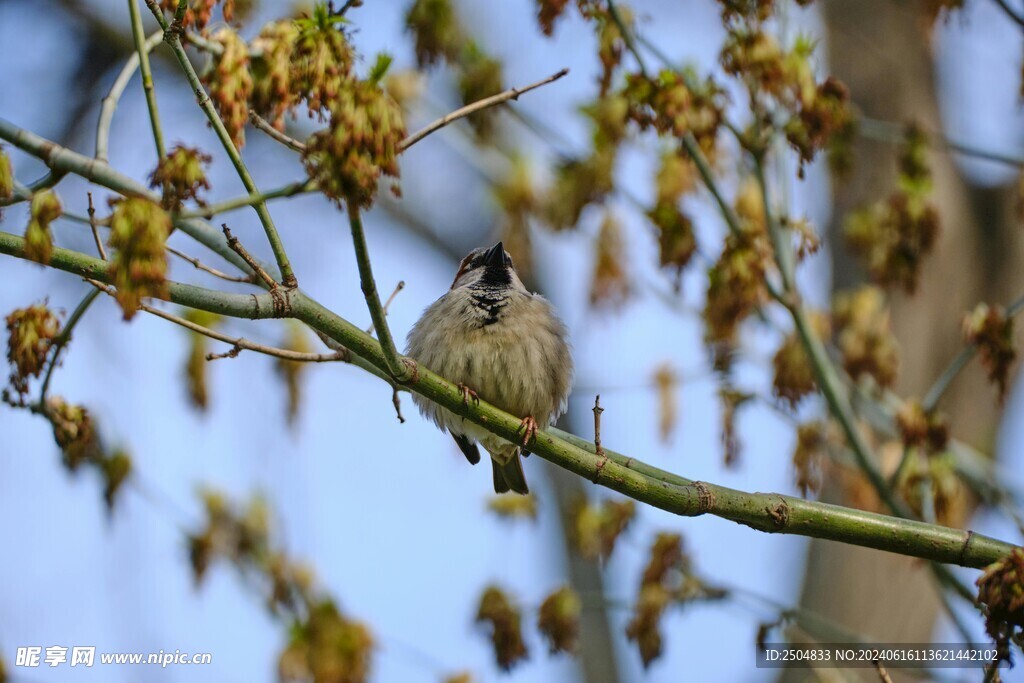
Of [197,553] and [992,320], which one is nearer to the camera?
[992,320]

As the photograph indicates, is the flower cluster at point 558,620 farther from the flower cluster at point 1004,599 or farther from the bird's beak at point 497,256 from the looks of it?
the flower cluster at point 1004,599

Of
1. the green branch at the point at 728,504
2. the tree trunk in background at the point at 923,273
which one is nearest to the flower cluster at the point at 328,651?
the green branch at the point at 728,504

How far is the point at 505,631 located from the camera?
4922 millimetres

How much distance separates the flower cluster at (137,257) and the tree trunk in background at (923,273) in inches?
232

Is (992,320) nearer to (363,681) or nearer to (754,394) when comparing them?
(754,394)

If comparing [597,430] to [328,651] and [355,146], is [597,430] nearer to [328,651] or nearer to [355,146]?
[355,146]

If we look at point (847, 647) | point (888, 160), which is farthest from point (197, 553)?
point (888, 160)

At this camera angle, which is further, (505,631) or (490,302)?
(505,631)

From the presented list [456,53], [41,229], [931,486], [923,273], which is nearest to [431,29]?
[456,53]

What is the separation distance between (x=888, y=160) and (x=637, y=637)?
16.8 ft

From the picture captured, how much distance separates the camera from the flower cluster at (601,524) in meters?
5.35

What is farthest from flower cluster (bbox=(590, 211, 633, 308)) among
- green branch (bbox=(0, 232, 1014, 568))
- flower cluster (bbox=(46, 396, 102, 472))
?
flower cluster (bbox=(46, 396, 102, 472))

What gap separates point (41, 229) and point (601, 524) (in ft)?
11.2

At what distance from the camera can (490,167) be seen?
7465 millimetres
